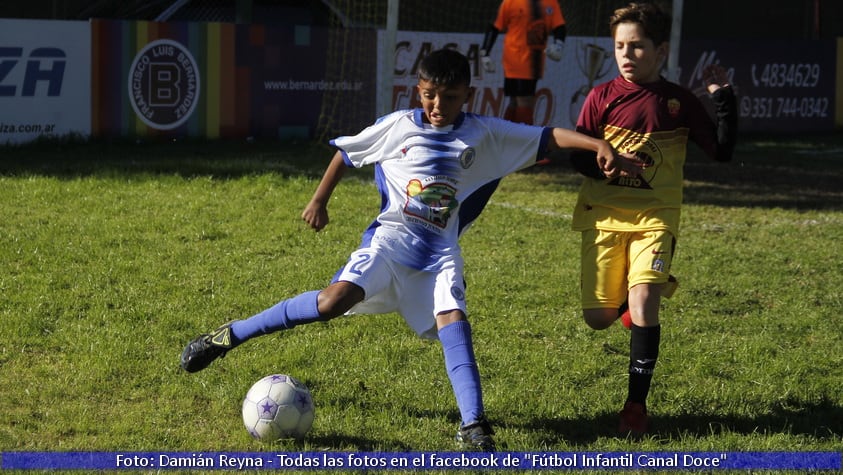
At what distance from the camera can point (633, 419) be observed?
14.4 ft

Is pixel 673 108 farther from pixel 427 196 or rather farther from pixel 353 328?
pixel 353 328

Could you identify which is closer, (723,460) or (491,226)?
(723,460)

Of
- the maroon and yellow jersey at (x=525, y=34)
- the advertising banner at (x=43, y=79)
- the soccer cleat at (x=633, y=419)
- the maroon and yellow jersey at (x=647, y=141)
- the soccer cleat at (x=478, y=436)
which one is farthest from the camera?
the maroon and yellow jersey at (x=525, y=34)

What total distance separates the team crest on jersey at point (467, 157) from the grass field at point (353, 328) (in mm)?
1010

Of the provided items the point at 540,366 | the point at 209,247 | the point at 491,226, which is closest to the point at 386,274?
the point at 540,366

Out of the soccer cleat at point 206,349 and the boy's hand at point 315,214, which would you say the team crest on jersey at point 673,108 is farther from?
the soccer cleat at point 206,349

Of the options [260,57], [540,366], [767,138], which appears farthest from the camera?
[767,138]

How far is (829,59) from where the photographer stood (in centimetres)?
1670

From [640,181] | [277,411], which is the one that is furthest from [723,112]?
[277,411]

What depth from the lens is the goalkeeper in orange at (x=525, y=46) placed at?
11516 mm

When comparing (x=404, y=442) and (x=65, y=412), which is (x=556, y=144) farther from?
(x=65, y=412)

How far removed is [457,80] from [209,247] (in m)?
3.45

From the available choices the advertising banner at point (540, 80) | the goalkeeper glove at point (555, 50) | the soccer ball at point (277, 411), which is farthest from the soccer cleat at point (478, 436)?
the advertising banner at point (540, 80)

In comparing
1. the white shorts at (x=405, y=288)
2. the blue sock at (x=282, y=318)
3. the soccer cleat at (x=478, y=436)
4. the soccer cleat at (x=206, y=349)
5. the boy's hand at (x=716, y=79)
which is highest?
the boy's hand at (x=716, y=79)
